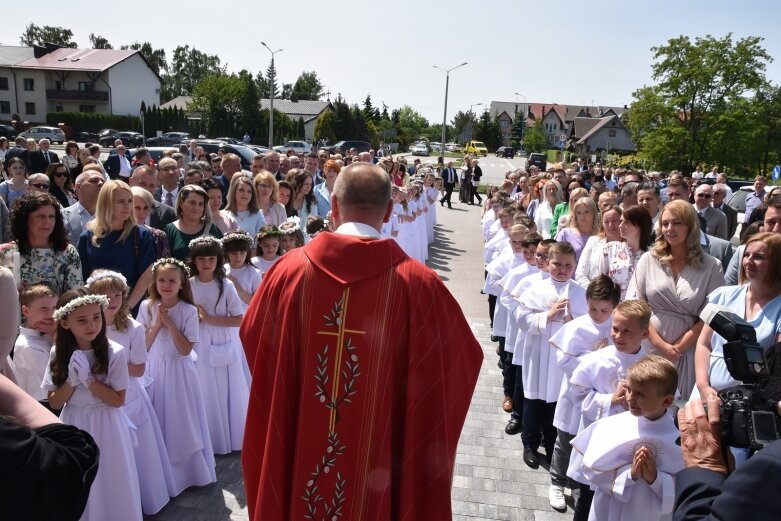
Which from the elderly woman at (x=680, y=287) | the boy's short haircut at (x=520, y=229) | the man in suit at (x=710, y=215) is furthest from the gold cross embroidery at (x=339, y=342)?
the man in suit at (x=710, y=215)

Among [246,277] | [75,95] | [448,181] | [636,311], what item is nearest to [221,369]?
[246,277]

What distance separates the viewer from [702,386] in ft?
11.9

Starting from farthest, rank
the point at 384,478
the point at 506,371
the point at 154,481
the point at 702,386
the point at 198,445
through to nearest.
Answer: the point at 506,371 < the point at 198,445 < the point at 154,481 < the point at 702,386 < the point at 384,478

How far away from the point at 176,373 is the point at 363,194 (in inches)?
105

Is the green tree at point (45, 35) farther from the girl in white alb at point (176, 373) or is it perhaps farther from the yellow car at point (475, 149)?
the girl in white alb at point (176, 373)

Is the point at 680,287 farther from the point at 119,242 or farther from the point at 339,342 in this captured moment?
the point at 119,242

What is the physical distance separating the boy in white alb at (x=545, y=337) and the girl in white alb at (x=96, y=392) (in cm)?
308

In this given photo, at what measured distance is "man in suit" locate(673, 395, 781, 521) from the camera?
139 centimetres

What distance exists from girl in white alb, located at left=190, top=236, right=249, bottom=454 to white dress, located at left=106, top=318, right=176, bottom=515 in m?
0.71

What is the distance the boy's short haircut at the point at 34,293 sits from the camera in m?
4.14

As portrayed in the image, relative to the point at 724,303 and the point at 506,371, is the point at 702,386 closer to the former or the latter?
the point at 724,303

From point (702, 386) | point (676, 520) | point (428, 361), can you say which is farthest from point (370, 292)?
point (702, 386)

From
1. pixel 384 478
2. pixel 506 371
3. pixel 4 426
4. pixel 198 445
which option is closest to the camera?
pixel 4 426

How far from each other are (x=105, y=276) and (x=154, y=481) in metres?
1.47
